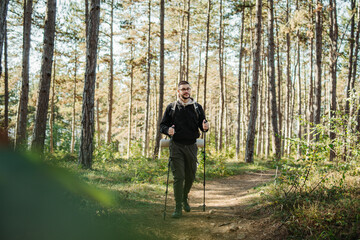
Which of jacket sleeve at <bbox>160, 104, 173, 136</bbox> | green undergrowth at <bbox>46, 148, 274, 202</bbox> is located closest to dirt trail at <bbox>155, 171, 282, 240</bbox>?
green undergrowth at <bbox>46, 148, 274, 202</bbox>

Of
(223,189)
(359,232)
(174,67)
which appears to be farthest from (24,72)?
(174,67)

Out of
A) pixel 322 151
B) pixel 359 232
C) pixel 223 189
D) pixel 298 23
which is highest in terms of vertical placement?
pixel 298 23

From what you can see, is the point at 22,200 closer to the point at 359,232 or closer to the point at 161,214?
the point at 161,214

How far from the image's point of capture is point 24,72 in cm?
1227

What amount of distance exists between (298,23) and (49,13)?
430 inches

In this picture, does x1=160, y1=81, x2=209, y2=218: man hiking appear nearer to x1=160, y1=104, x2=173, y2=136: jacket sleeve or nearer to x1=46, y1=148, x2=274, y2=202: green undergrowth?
x1=160, y1=104, x2=173, y2=136: jacket sleeve

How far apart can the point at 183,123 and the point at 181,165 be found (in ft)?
2.64

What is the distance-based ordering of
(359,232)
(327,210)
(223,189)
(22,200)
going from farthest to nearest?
1. (223,189)
2. (327,210)
3. (359,232)
4. (22,200)

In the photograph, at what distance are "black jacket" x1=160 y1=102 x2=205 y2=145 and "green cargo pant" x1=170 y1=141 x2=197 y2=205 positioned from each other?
129 millimetres

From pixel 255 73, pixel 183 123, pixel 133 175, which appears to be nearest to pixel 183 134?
pixel 183 123

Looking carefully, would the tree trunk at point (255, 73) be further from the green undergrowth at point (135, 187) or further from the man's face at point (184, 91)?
the man's face at point (184, 91)

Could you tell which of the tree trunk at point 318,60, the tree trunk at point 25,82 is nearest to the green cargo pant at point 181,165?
the tree trunk at point 318,60

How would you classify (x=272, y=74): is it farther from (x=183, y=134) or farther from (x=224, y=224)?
(x=224, y=224)

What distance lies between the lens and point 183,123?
5.00 metres
